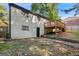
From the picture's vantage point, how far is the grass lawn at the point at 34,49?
297 centimetres

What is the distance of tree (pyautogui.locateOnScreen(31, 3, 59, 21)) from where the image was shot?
9.89 feet

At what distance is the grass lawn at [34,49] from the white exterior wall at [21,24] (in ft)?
0.37

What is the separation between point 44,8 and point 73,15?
0.49m

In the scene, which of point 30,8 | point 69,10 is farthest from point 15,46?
point 69,10

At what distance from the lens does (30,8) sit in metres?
3.04

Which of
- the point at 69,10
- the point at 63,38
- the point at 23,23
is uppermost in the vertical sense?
the point at 69,10

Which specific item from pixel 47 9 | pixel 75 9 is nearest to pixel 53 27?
pixel 47 9

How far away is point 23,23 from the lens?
10.1ft

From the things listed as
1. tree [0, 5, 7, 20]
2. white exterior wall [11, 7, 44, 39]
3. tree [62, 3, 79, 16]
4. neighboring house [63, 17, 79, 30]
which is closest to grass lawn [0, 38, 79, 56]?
white exterior wall [11, 7, 44, 39]

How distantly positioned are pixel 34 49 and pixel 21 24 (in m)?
0.47

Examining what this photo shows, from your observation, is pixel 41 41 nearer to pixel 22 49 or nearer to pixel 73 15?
pixel 22 49

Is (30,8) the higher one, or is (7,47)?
(30,8)

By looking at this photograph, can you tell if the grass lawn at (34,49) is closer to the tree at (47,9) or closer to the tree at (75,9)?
the tree at (47,9)

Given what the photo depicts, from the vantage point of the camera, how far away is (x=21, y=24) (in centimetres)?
307
